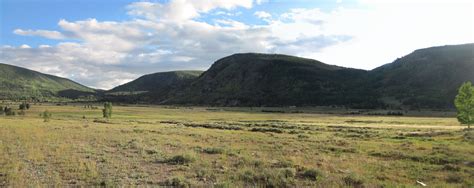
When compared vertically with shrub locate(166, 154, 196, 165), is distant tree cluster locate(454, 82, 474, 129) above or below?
above

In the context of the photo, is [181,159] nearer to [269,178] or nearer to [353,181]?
[269,178]

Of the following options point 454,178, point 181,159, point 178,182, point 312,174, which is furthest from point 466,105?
point 178,182

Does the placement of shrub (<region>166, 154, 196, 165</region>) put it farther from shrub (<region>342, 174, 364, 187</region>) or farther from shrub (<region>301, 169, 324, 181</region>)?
shrub (<region>342, 174, 364, 187</region>)

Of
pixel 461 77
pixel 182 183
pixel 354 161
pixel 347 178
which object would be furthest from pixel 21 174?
pixel 461 77

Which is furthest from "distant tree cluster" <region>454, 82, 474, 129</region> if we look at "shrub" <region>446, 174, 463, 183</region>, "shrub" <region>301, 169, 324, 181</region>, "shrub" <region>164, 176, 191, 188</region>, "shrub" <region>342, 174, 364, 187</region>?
"shrub" <region>164, 176, 191, 188</region>

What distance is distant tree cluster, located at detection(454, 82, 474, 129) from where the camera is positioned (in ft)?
185

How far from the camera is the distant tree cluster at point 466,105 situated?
5650 cm

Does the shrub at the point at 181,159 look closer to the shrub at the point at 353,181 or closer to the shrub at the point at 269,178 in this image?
the shrub at the point at 269,178

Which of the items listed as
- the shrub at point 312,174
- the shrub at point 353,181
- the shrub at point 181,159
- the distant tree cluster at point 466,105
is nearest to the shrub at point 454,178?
the shrub at point 353,181

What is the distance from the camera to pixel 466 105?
57312mm

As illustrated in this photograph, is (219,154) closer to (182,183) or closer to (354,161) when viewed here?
(354,161)

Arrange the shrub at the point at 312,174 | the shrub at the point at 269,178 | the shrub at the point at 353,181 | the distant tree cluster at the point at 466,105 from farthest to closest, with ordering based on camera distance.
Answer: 1. the distant tree cluster at the point at 466,105
2. the shrub at the point at 312,174
3. the shrub at the point at 353,181
4. the shrub at the point at 269,178

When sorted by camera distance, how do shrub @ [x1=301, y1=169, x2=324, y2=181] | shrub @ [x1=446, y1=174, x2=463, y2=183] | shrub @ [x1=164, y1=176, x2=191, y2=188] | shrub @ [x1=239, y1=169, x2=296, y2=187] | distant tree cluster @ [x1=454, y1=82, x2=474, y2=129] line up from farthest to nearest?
1. distant tree cluster @ [x1=454, y1=82, x2=474, y2=129]
2. shrub @ [x1=446, y1=174, x2=463, y2=183]
3. shrub @ [x1=301, y1=169, x2=324, y2=181]
4. shrub @ [x1=239, y1=169, x2=296, y2=187]
5. shrub @ [x1=164, y1=176, x2=191, y2=188]

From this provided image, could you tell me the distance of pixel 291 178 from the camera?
1420 centimetres
